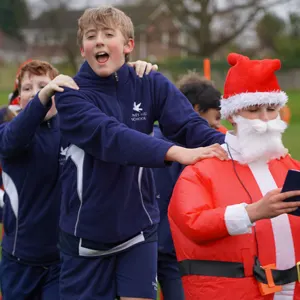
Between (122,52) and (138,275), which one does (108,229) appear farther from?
(122,52)

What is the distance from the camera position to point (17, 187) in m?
4.10

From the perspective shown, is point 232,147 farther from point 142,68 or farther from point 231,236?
point 142,68

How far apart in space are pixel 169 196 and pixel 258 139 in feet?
6.04

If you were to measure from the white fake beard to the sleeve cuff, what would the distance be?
29cm

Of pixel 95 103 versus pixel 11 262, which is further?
pixel 11 262

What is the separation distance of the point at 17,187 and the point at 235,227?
175 cm

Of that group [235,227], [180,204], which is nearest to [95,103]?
[180,204]

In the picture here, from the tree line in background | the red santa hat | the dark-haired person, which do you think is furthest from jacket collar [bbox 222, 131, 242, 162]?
the tree line in background

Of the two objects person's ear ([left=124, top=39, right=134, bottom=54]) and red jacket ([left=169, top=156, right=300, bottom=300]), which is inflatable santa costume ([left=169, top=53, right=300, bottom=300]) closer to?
red jacket ([left=169, top=156, right=300, bottom=300])

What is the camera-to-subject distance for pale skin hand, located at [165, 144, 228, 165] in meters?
2.99

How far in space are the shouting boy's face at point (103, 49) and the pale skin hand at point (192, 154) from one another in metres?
0.70

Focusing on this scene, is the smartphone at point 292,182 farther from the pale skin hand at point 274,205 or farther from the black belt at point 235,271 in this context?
the black belt at point 235,271

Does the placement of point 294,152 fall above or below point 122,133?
above

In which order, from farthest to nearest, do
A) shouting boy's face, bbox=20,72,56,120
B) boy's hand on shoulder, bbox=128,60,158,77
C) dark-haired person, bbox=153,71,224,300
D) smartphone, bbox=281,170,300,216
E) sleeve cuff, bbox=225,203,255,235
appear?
dark-haired person, bbox=153,71,224,300, shouting boy's face, bbox=20,72,56,120, boy's hand on shoulder, bbox=128,60,158,77, sleeve cuff, bbox=225,203,255,235, smartphone, bbox=281,170,300,216
